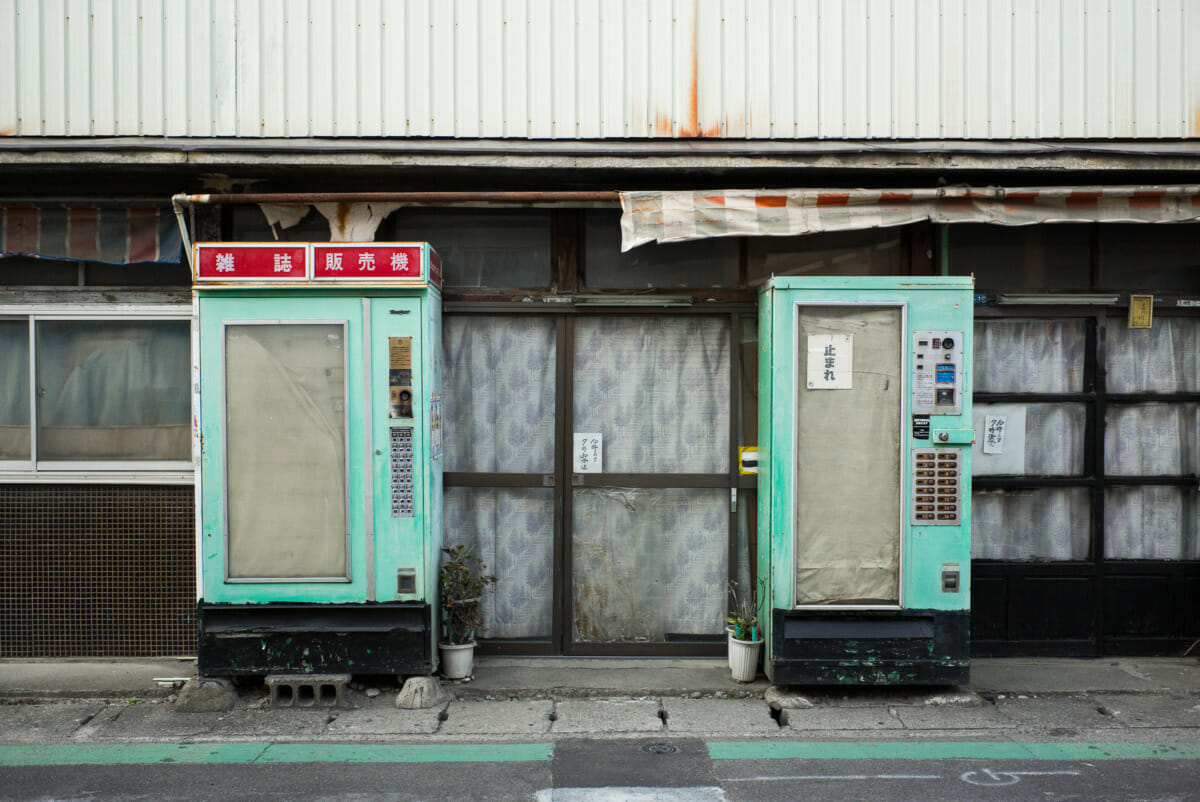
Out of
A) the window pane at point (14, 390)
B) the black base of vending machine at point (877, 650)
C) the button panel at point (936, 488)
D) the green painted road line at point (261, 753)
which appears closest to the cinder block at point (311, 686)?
the green painted road line at point (261, 753)

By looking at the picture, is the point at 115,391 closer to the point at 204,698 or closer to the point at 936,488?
the point at 204,698

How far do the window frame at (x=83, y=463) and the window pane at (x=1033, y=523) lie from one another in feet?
20.5

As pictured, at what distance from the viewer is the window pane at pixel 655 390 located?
7.18m

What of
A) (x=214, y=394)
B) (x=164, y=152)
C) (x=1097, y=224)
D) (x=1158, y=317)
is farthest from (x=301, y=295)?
(x=1158, y=317)

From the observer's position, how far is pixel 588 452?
7.17 meters

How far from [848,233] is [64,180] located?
239 inches

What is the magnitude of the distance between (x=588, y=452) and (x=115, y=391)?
12.3ft

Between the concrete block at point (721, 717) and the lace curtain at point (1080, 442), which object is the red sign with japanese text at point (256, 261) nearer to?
the concrete block at point (721, 717)

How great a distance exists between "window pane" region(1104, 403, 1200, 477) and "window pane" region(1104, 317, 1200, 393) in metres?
0.17

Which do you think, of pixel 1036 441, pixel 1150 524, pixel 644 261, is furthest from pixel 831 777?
pixel 1150 524

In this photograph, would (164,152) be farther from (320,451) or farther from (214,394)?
(320,451)

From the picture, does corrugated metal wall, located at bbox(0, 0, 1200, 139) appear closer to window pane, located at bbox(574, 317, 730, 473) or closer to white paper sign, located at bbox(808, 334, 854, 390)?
window pane, located at bbox(574, 317, 730, 473)

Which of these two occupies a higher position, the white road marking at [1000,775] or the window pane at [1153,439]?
the window pane at [1153,439]

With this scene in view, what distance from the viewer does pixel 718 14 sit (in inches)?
267
